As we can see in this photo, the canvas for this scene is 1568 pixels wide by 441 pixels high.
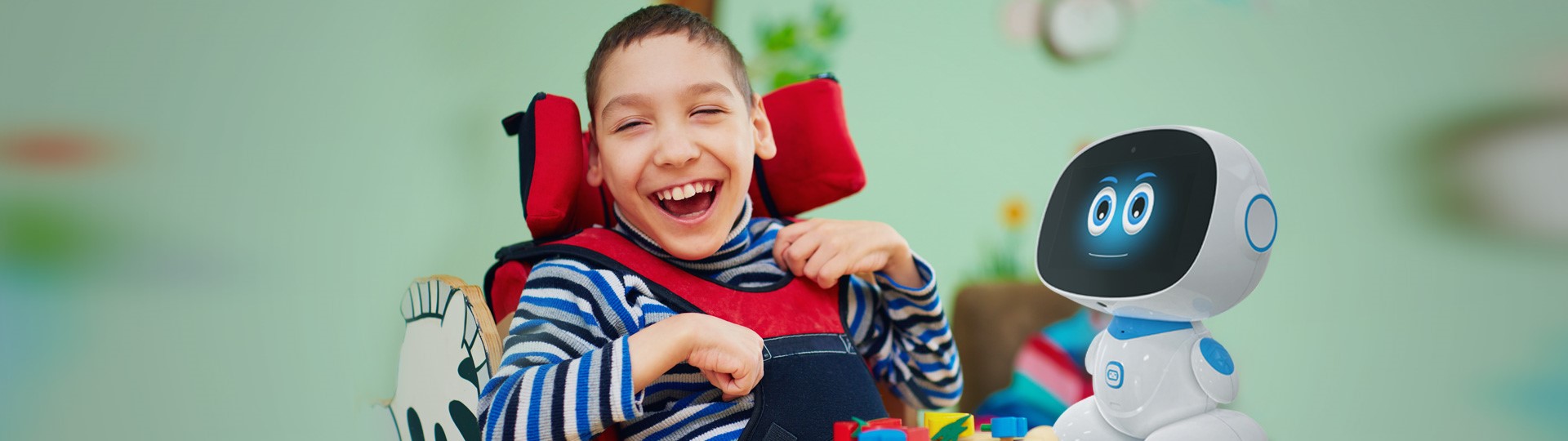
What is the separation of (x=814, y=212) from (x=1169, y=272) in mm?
886

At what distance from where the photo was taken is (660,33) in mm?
837

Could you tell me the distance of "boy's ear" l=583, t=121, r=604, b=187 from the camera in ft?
2.92

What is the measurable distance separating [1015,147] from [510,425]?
120cm

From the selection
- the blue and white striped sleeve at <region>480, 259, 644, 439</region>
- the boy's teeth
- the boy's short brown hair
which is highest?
the boy's short brown hair

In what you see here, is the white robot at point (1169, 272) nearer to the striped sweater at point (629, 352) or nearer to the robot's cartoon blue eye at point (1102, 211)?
the robot's cartoon blue eye at point (1102, 211)

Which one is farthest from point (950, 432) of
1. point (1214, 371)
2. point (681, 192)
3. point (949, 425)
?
point (681, 192)

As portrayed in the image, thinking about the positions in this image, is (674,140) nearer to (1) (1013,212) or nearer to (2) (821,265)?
(2) (821,265)

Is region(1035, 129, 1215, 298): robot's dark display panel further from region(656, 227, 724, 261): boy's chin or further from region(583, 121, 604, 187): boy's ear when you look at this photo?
region(583, 121, 604, 187): boy's ear

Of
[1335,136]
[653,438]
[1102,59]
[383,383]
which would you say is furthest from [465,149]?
[1335,136]

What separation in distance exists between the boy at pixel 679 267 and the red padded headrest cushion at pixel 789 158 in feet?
0.09

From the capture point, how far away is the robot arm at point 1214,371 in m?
0.67

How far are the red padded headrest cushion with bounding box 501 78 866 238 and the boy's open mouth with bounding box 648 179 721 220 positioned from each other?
0.08 m

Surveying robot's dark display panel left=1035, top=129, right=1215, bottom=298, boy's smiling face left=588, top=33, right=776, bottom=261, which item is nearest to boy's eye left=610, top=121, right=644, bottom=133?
boy's smiling face left=588, top=33, right=776, bottom=261

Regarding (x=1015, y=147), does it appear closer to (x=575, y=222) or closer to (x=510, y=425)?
(x=575, y=222)
